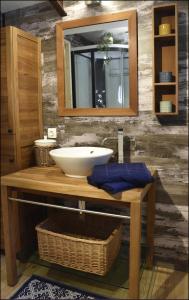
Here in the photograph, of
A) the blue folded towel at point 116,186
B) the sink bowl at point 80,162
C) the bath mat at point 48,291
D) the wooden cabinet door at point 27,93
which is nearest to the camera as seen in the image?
the blue folded towel at point 116,186

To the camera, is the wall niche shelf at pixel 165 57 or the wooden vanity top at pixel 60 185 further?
the wall niche shelf at pixel 165 57

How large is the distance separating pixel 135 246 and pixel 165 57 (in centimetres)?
122

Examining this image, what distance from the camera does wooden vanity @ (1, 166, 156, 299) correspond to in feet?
4.62

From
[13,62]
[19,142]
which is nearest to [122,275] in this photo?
[19,142]

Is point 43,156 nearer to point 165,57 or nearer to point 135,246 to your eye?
point 135,246

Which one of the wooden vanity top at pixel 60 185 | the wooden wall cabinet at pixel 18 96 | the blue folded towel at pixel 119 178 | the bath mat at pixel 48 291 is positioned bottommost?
the bath mat at pixel 48 291

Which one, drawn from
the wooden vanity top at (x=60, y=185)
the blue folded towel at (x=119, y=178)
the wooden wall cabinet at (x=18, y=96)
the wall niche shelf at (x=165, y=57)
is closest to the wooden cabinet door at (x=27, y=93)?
the wooden wall cabinet at (x=18, y=96)

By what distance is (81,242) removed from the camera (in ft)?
5.40

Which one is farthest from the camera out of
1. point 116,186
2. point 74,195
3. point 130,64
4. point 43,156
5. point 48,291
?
point 43,156

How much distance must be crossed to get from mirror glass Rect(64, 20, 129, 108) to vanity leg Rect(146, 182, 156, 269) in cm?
64

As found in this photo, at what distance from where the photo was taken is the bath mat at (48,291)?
5.57 ft

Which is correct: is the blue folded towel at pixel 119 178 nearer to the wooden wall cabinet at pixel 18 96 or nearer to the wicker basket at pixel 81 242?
the wicker basket at pixel 81 242

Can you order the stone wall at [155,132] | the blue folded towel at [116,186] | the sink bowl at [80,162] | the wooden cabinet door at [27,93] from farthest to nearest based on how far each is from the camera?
1. the wooden cabinet door at [27,93]
2. the stone wall at [155,132]
3. the sink bowl at [80,162]
4. the blue folded towel at [116,186]

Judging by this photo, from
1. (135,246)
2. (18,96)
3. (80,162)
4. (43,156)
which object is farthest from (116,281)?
(18,96)
